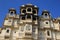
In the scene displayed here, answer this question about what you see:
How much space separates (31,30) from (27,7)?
17.7 feet

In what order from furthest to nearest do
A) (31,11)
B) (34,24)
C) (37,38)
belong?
(31,11)
(34,24)
(37,38)

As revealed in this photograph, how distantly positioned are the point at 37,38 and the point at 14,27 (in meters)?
4.27

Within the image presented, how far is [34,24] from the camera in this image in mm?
28969

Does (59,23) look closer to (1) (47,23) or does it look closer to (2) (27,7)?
(1) (47,23)

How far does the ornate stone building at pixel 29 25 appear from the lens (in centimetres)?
2756

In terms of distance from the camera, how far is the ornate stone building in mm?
27562

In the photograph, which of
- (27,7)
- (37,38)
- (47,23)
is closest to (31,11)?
(27,7)

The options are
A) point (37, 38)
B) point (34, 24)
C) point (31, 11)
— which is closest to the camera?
point (37, 38)

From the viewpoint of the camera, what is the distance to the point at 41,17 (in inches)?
1222

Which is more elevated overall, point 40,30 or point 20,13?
point 20,13

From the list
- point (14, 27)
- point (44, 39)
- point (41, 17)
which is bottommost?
point (44, 39)

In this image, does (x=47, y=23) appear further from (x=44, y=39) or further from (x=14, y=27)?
(x=14, y=27)

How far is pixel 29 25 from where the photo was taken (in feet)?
93.7

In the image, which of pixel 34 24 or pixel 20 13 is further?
pixel 20 13
